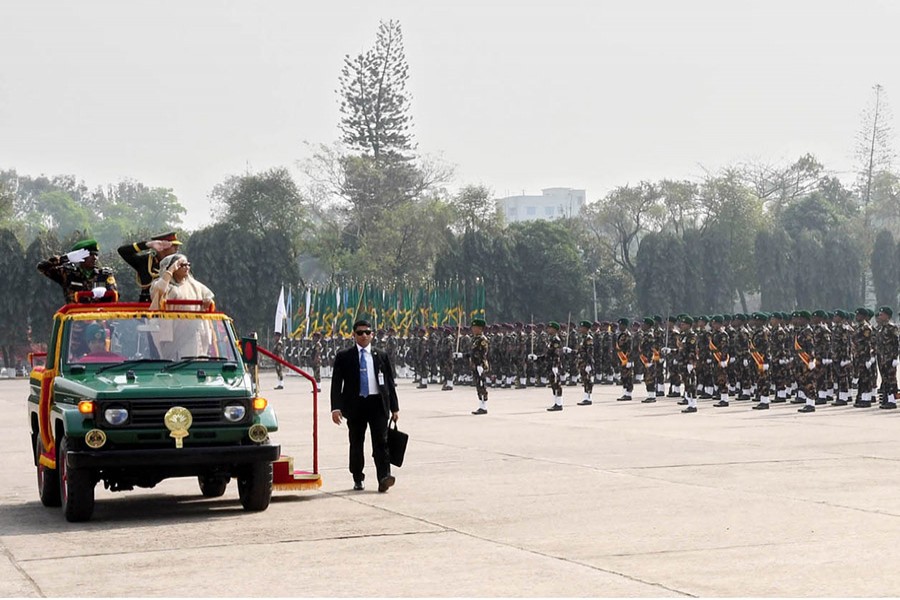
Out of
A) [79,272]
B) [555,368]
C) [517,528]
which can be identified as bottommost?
[517,528]

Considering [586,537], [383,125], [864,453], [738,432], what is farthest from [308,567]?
[383,125]

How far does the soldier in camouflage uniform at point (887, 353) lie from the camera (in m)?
27.1

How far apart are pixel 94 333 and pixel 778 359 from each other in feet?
67.0

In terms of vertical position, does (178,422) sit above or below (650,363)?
below

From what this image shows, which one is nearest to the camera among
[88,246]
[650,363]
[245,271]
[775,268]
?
A: [88,246]

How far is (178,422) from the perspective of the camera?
1197 centimetres

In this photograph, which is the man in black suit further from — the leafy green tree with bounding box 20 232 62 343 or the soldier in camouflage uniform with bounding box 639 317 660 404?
the leafy green tree with bounding box 20 232 62 343

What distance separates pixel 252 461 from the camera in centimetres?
1215

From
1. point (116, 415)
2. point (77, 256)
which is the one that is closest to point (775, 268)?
point (77, 256)

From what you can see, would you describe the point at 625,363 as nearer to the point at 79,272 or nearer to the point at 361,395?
the point at 361,395

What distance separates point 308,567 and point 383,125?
87.2 metres

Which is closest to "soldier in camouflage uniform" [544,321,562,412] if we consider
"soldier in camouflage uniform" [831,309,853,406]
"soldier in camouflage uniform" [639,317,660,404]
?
"soldier in camouflage uniform" [639,317,660,404]

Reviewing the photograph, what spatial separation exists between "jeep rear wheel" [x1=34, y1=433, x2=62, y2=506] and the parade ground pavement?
0.50ft

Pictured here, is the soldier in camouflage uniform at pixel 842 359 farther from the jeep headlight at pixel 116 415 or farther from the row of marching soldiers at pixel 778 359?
the jeep headlight at pixel 116 415
